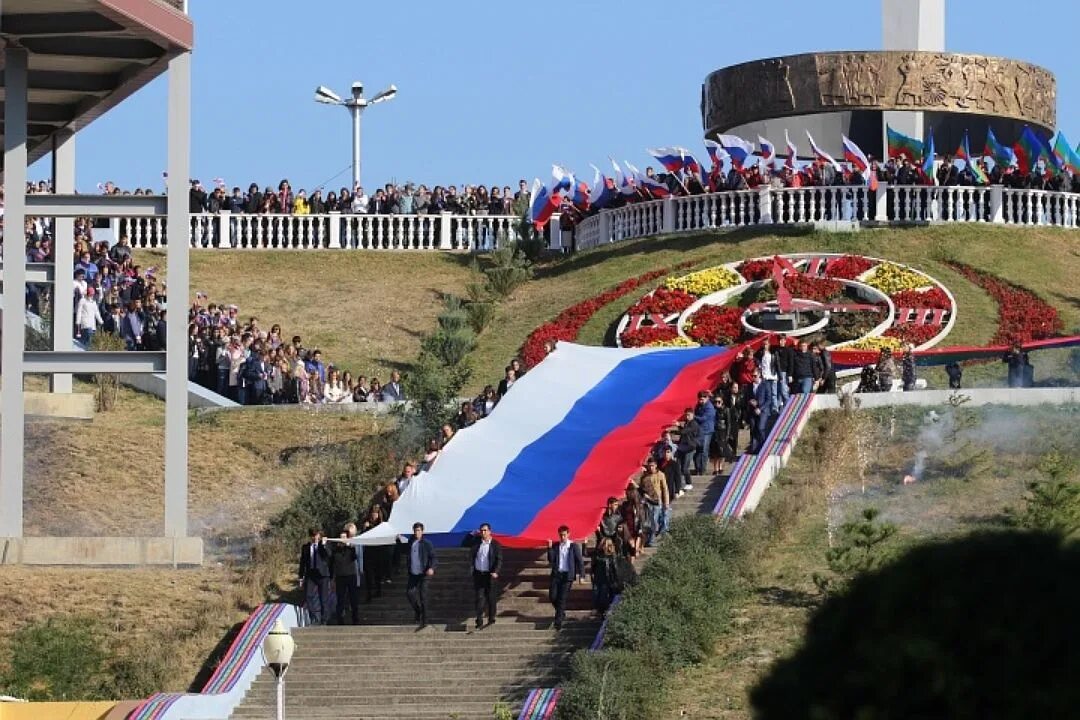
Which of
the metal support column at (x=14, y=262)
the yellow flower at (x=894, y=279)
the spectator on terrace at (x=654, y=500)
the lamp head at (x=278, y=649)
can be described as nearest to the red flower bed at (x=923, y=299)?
the yellow flower at (x=894, y=279)

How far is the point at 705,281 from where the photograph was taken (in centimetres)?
3831

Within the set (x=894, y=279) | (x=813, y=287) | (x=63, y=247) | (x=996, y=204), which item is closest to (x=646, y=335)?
(x=813, y=287)

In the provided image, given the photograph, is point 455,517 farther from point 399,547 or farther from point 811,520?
point 811,520

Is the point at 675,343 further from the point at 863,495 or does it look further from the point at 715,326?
the point at 863,495

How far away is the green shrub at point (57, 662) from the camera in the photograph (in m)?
21.5

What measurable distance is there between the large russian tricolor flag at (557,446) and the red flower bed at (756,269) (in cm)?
656

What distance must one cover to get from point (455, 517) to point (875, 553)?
18.4 ft

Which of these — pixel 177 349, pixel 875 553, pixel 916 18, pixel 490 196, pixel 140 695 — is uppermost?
pixel 916 18

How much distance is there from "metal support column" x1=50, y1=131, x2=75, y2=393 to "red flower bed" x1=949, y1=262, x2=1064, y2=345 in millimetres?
13939

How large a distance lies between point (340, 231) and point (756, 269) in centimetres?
1078

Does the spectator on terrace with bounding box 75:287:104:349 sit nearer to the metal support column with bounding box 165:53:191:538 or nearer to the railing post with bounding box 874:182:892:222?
Result: the metal support column with bounding box 165:53:191:538

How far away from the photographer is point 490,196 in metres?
47.4

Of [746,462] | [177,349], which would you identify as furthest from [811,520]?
[177,349]

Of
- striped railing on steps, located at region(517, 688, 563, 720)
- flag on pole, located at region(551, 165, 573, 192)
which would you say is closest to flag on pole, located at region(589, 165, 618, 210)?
flag on pole, located at region(551, 165, 573, 192)
